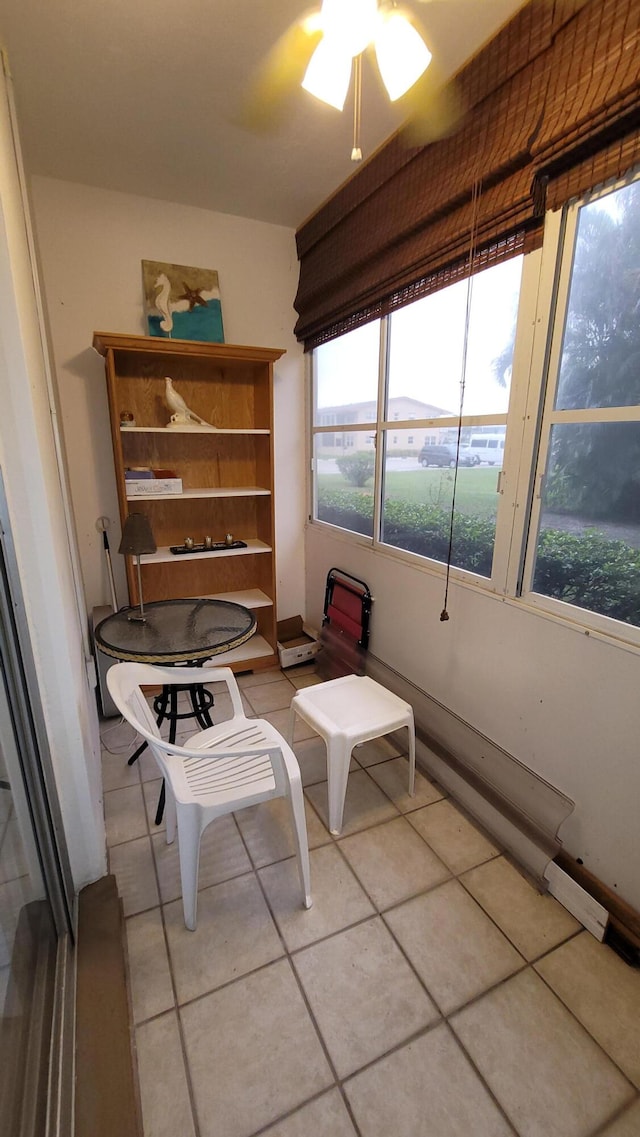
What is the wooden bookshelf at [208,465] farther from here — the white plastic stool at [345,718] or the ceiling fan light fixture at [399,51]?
the ceiling fan light fixture at [399,51]

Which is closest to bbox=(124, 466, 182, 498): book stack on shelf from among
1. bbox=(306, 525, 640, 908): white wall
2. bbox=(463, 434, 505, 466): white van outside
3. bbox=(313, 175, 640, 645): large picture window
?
bbox=(313, 175, 640, 645): large picture window

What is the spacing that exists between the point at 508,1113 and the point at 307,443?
2951mm

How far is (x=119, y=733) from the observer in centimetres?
232

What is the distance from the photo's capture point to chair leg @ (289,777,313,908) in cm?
138

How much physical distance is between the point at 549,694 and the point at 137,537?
158 cm

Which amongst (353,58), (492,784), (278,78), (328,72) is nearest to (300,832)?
(492,784)

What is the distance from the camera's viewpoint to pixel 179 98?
168cm

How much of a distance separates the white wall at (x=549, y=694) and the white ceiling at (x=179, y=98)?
180cm

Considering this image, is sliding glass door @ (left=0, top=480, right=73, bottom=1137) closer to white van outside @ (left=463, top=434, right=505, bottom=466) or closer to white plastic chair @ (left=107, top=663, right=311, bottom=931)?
white plastic chair @ (left=107, top=663, right=311, bottom=931)

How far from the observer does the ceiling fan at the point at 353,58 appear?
1046 mm

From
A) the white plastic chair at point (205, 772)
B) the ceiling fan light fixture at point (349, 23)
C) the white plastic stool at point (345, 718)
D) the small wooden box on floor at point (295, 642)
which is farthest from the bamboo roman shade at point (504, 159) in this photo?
the small wooden box on floor at point (295, 642)

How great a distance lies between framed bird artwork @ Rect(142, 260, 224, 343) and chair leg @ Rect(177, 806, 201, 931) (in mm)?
2314

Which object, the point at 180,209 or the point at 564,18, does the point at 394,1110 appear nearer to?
the point at 564,18

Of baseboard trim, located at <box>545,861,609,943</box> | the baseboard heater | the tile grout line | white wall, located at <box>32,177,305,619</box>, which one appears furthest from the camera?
white wall, located at <box>32,177,305,619</box>
